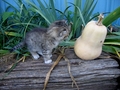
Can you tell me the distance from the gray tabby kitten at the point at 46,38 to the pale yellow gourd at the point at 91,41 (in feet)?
0.62

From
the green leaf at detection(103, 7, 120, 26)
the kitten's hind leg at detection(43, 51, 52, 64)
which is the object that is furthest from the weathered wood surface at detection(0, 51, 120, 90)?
the green leaf at detection(103, 7, 120, 26)

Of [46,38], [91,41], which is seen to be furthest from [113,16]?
[46,38]

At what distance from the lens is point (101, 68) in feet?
5.64

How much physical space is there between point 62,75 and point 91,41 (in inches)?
15.3

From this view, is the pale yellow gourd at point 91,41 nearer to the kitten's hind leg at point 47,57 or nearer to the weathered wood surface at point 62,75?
the weathered wood surface at point 62,75

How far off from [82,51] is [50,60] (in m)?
0.30

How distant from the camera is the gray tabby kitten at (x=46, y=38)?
5.02 feet

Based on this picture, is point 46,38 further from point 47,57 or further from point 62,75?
point 62,75

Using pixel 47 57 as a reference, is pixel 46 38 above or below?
above

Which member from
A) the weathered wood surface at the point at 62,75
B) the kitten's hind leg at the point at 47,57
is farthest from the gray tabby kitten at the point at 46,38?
the weathered wood surface at the point at 62,75

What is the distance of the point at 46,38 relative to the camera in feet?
5.27

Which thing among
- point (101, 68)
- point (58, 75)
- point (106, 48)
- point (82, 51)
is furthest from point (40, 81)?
point (106, 48)

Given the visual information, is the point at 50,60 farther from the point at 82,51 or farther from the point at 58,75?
the point at 82,51

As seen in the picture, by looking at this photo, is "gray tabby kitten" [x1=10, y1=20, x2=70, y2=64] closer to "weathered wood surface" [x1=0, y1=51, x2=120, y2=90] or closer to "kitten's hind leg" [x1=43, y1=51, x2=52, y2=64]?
"kitten's hind leg" [x1=43, y1=51, x2=52, y2=64]
